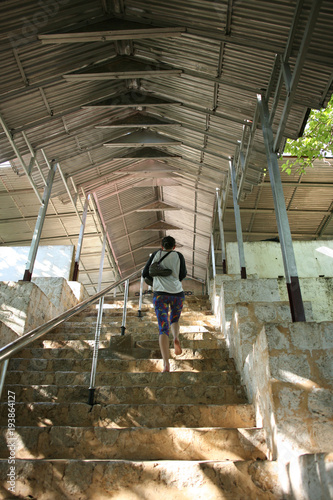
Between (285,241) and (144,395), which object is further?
(285,241)

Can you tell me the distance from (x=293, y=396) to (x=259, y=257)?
6623 mm

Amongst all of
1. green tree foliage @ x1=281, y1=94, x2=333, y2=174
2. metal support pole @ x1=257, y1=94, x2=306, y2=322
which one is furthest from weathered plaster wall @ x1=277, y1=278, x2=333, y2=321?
metal support pole @ x1=257, y1=94, x2=306, y2=322

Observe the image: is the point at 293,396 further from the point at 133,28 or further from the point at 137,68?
the point at 137,68

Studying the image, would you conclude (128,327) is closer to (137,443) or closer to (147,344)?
(147,344)

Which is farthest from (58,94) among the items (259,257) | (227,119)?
(259,257)

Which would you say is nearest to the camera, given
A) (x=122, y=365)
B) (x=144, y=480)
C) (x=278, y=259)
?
(x=144, y=480)

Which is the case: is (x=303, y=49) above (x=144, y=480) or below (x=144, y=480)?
above

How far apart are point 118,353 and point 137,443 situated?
184 cm

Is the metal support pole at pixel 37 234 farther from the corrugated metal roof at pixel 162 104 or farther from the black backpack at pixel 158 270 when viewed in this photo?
the black backpack at pixel 158 270

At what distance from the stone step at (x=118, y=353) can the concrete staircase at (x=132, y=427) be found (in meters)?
0.01

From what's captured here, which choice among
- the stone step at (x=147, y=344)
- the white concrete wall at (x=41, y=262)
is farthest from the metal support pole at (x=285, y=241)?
the white concrete wall at (x=41, y=262)

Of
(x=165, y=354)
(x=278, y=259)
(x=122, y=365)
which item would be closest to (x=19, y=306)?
(x=122, y=365)

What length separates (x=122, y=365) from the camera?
4445 mm

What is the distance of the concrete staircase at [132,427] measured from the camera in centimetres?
261
